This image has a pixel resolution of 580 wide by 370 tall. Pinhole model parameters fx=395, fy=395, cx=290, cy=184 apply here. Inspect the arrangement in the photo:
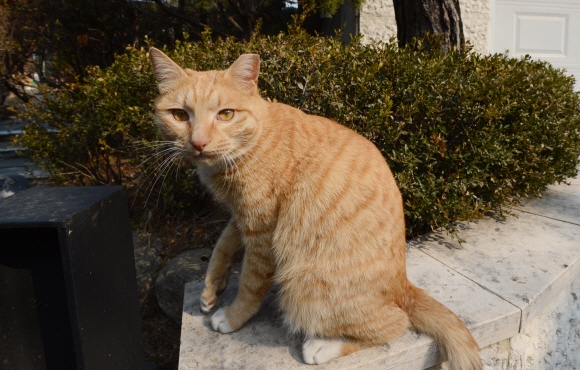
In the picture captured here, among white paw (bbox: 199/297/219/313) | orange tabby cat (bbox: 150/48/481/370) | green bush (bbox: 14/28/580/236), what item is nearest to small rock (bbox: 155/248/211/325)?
green bush (bbox: 14/28/580/236)

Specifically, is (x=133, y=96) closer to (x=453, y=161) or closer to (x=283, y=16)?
(x=453, y=161)

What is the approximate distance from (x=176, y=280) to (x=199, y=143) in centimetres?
186

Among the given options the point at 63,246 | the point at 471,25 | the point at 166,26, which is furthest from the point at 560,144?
the point at 166,26

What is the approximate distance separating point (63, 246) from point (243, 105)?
942mm

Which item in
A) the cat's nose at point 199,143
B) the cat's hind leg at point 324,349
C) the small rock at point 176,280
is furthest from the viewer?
the small rock at point 176,280

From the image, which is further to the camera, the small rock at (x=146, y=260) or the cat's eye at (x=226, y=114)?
the small rock at (x=146, y=260)

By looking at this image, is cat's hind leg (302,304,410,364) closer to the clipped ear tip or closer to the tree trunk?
the clipped ear tip

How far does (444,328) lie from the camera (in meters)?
1.77

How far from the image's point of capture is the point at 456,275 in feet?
7.88

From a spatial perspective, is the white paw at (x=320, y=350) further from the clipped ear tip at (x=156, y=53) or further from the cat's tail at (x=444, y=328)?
the clipped ear tip at (x=156, y=53)

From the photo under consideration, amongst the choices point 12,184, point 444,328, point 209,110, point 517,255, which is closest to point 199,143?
point 209,110

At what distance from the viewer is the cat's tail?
169cm

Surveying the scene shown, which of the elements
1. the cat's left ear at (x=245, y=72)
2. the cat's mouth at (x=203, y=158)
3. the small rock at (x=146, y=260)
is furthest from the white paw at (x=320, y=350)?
the small rock at (x=146, y=260)

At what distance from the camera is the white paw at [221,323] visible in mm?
1986
